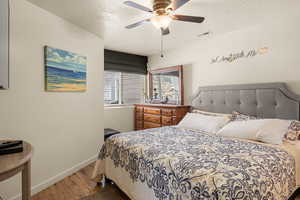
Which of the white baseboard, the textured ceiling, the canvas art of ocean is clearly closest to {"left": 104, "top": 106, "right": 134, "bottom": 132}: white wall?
the white baseboard

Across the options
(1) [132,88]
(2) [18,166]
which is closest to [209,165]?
(2) [18,166]

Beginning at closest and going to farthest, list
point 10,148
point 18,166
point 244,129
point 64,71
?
1. point 18,166
2. point 10,148
3. point 244,129
4. point 64,71

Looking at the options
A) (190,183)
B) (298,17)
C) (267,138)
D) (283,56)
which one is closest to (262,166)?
(190,183)

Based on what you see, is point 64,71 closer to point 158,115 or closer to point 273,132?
point 158,115

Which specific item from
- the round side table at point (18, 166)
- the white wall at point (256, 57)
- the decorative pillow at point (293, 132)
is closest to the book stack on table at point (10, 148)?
the round side table at point (18, 166)

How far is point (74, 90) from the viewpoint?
2516 mm

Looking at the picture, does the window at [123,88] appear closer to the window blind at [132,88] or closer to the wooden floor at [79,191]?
the window blind at [132,88]

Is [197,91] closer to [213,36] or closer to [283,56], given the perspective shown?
[213,36]

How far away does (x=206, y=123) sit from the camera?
246 cm

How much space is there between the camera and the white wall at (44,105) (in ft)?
5.83

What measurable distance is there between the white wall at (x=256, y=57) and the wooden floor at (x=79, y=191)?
243cm

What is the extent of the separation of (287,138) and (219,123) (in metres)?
0.78

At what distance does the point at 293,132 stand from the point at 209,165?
4.84 feet

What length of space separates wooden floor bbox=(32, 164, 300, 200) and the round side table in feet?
2.95
